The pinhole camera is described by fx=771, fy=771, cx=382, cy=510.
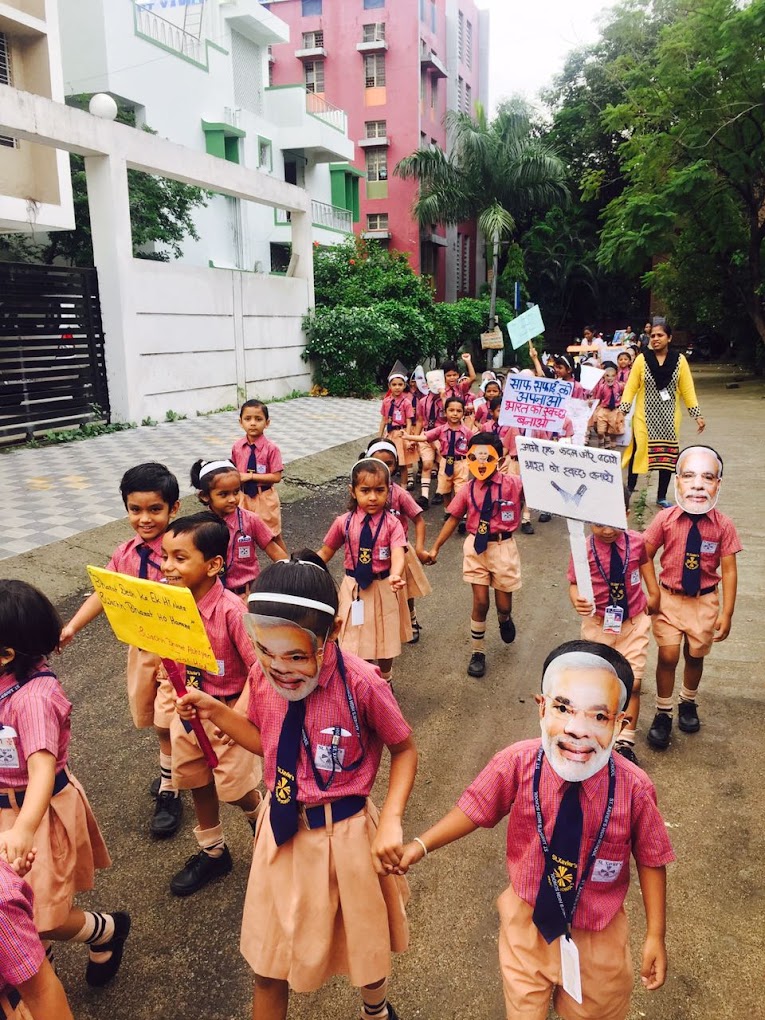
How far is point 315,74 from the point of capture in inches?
1284

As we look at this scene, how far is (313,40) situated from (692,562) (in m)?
34.8

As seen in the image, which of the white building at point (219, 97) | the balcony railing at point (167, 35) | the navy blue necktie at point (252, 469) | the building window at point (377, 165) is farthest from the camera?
the building window at point (377, 165)

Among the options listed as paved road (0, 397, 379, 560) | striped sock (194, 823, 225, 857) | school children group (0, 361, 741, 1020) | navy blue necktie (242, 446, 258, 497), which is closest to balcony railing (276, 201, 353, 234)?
paved road (0, 397, 379, 560)

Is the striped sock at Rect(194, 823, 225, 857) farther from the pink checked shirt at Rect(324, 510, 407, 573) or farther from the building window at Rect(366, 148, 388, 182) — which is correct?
the building window at Rect(366, 148, 388, 182)

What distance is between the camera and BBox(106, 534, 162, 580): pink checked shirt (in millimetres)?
3506

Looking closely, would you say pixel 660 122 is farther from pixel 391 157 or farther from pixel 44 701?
pixel 44 701

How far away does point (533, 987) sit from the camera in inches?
79.5

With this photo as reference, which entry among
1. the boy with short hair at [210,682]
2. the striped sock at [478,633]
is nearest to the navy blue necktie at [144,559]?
the boy with short hair at [210,682]

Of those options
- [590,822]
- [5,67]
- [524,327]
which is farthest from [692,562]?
[5,67]

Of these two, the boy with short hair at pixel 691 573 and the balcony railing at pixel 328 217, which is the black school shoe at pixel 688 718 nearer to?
the boy with short hair at pixel 691 573

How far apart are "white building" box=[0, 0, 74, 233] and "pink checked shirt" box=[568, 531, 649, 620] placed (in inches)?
580

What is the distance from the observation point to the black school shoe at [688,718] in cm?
429

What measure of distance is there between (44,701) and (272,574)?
833mm

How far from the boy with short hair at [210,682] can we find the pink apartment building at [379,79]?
2878 centimetres
